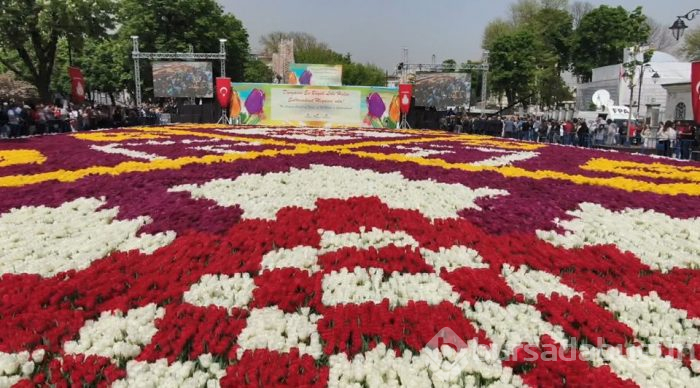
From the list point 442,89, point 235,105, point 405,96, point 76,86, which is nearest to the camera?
point 76,86

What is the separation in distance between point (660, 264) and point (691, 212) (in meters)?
2.35

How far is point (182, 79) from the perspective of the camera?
29422 millimetres

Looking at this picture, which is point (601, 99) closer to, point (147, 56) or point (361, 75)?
point (147, 56)

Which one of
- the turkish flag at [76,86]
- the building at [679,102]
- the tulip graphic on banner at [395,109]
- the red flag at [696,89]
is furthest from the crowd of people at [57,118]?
the building at [679,102]

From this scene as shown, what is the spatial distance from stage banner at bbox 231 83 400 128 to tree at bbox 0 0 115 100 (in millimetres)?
8036

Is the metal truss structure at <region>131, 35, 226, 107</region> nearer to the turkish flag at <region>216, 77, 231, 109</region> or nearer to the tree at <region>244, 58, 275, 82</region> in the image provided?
the turkish flag at <region>216, 77, 231, 109</region>

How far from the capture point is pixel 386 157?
10.8 meters

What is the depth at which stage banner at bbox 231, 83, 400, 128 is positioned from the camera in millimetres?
27281

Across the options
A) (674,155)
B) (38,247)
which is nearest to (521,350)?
(38,247)

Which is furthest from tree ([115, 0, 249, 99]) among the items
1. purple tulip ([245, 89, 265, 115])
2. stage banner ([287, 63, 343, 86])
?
purple tulip ([245, 89, 265, 115])

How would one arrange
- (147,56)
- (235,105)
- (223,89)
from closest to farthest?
(223,89)
(235,105)
(147,56)

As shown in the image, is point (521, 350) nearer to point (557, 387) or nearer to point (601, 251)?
point (557, 387)

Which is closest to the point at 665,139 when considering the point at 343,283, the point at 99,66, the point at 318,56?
the point at 343,283

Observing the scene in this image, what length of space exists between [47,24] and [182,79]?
6.98m
